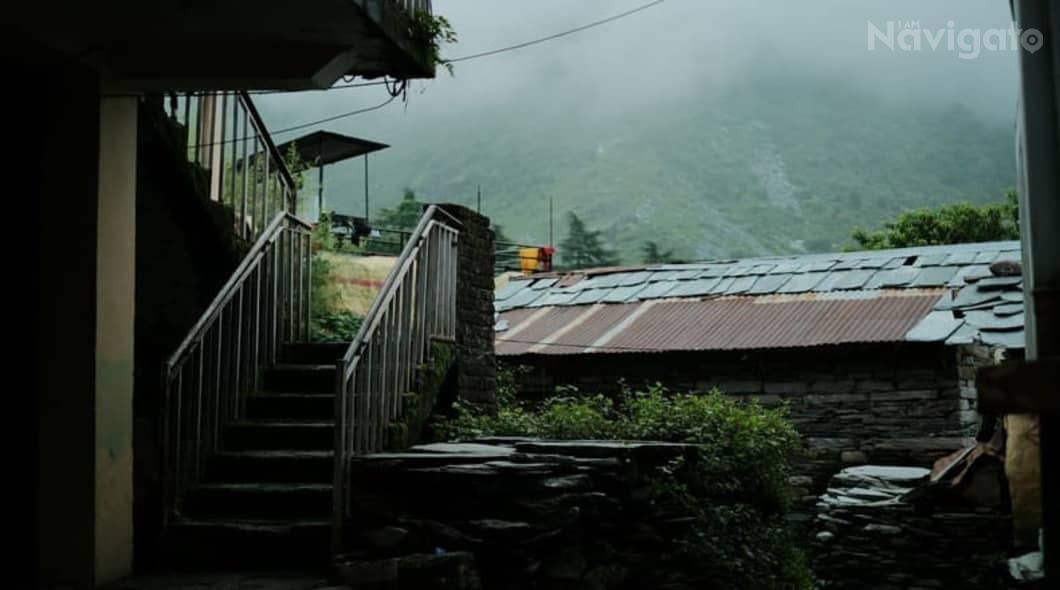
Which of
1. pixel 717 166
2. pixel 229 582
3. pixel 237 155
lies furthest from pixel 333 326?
pixel 717 166

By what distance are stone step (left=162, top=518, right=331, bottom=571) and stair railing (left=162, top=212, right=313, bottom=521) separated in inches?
9.3

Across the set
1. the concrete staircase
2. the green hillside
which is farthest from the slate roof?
the green hillside

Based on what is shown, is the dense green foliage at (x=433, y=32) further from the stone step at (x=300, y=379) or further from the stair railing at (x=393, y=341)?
the stone step at (x=300, y=379)

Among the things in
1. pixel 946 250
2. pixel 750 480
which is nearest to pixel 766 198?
pixel 946 250

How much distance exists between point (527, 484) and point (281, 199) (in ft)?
14.7

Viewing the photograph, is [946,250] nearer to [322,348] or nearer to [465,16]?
[322,348]

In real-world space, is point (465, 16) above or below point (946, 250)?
above

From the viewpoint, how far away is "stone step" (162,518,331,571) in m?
5.90

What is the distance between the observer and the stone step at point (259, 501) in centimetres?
625

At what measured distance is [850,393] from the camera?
13.0 m

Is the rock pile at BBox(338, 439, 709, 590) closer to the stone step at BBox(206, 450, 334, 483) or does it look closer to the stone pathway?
the stone pathway

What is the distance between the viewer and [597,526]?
21.9 ft

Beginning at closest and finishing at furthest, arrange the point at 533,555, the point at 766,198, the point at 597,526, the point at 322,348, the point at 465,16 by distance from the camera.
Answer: the point at 533,555 < the point at 597,526 < the point at 322,348 < the point at 766,198 < the point at 465,16

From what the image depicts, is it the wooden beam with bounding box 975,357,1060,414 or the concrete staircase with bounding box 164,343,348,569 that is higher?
the wooden beam with bounding box 975,357,1060,414
